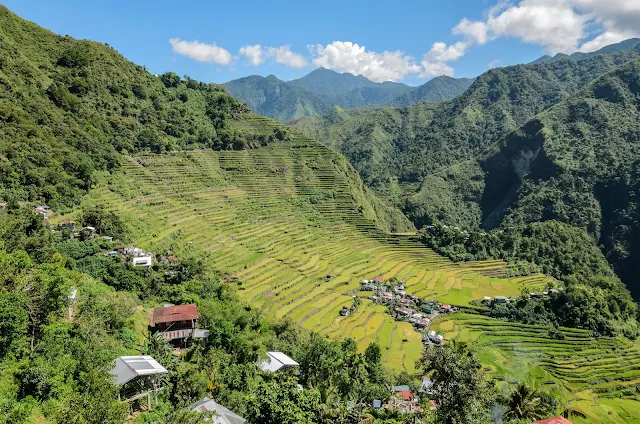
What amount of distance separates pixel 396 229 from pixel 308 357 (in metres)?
59.3

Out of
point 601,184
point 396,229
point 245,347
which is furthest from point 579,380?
point 601,184

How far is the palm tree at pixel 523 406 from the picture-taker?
1501 cm

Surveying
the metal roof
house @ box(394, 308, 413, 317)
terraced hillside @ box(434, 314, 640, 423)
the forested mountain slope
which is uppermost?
the forested mountain slope

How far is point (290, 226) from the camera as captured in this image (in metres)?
52.7

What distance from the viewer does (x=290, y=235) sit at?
50219 millimetres

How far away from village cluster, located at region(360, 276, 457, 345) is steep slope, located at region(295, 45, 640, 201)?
290ft

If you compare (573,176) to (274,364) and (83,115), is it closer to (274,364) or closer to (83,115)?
(274,364)

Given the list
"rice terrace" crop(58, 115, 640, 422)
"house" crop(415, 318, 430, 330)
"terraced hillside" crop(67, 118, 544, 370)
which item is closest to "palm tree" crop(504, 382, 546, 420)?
"rice terrace" crop(58, 115, 640, 422)

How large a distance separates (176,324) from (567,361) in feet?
111

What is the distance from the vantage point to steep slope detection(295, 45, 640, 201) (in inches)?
5728

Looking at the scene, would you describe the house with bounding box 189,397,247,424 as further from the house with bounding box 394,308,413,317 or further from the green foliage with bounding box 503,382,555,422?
the house with bounding box 394,308,413,317

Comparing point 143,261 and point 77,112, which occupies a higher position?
point 77,112

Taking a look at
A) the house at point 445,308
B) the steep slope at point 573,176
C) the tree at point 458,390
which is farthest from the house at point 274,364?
the steep slope at point 573,176

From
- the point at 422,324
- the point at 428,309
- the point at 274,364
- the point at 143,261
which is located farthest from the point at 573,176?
the point at 143,261
